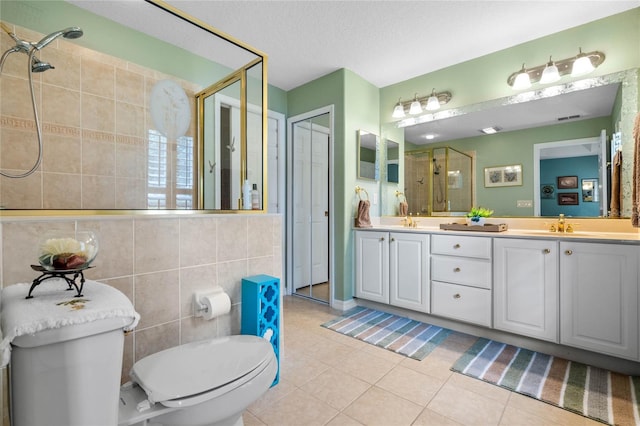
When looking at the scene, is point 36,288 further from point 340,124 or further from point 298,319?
point 340,124

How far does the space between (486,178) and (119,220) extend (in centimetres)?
284

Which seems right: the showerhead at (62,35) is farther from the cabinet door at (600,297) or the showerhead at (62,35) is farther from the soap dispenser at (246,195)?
the cabinet door at (600,297)

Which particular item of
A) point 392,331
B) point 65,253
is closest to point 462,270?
point 392,331

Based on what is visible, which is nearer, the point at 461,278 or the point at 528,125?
the point at 461,278

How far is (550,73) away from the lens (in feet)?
7.79

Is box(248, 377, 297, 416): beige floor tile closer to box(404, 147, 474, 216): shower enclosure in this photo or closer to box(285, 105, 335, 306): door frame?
box(285, 105, 335, 306): door frame

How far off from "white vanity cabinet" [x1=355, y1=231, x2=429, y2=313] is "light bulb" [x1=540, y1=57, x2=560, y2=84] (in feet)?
5.12

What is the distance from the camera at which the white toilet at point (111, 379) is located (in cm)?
72

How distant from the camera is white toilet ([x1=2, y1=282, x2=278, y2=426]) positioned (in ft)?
2.37

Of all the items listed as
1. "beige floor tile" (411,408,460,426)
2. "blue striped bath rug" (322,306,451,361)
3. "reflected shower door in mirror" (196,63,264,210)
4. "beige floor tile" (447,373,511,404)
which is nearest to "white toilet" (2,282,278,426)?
"beige floor tile" (411,408,460,426)

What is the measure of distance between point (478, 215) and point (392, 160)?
1.20 meters

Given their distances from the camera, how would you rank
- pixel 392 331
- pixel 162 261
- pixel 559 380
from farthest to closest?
pixel 392 331
pixel 559 380
pixel 162 261

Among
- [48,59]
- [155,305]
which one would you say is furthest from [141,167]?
[155,305]

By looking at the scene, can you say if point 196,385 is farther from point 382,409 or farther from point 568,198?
point 568,198
